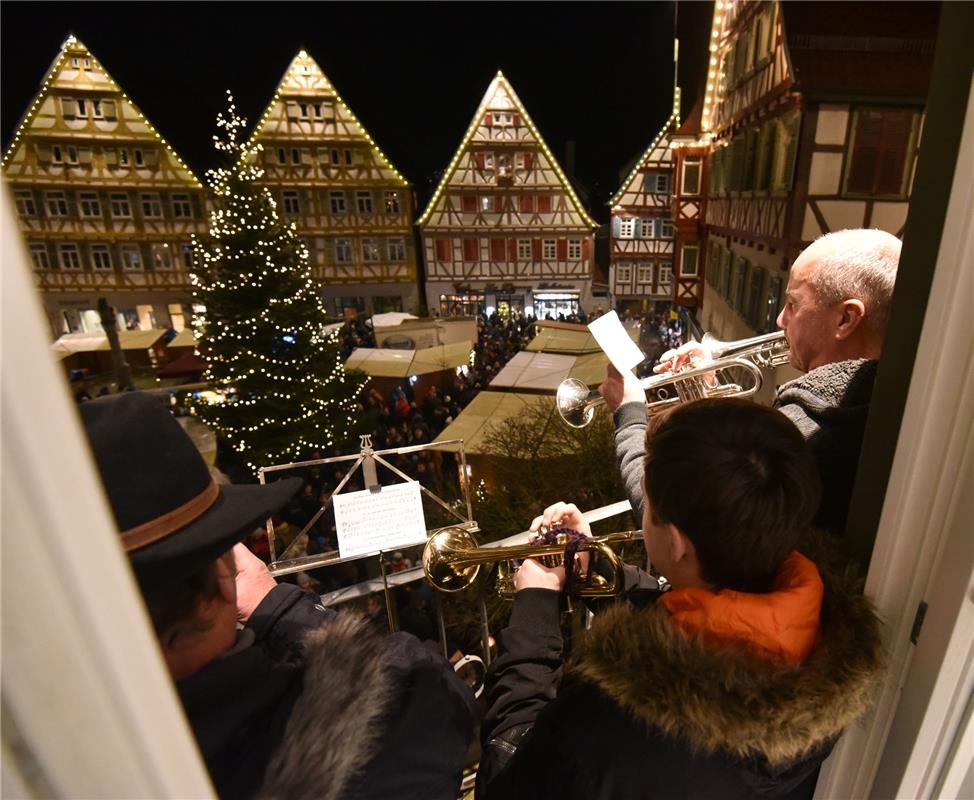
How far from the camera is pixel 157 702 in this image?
519 mm

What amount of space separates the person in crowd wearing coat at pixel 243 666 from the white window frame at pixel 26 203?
15.1 metres

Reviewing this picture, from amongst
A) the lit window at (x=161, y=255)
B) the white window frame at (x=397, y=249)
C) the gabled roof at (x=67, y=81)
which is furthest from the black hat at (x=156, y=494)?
the lit window at (x=161, y=255)

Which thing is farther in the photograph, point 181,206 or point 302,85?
point 181,206

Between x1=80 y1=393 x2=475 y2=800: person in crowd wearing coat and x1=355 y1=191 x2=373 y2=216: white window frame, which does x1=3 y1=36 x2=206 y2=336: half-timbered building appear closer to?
x1=355 y1=191 x2=373 y2=216: white window frame

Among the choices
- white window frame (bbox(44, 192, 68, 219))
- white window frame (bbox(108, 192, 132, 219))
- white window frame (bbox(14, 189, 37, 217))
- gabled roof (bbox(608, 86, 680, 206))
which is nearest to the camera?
gabled roof (bbox(608, 86, 680, 206))

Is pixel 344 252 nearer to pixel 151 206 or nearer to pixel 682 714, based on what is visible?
pixel 151 206

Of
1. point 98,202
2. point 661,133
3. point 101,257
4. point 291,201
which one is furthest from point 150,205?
point 661,133

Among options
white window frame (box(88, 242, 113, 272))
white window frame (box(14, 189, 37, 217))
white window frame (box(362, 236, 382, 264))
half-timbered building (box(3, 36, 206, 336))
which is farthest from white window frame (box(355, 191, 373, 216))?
white window frame (box(14, 189, 37, 217))

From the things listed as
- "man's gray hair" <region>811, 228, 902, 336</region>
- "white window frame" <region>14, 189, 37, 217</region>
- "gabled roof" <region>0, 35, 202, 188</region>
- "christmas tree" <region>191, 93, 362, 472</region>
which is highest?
"gabled roof" <region>0, 35, 202, 188</region>

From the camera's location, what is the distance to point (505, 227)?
1444cm

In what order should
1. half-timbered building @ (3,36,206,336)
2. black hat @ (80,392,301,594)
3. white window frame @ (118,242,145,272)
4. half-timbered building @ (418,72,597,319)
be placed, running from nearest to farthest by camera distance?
black hat @ (80,392,301,594)
half-timbered building @ (3,36,206,336)
white window frame @ (118,242,145,272)
half-timbered building @ (418,72,597,319)

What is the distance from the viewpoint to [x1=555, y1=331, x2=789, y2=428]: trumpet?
245cm

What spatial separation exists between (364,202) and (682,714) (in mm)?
14751

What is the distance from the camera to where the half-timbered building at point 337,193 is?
12531 mm
